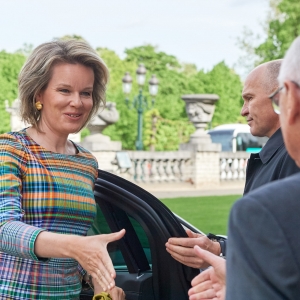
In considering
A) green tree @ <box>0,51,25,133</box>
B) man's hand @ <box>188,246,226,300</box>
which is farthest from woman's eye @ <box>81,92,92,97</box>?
green tree @ <box>0,51,25,133</box>

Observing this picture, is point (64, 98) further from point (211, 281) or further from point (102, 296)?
point (211, 281)

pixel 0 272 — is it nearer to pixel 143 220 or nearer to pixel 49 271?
pixel 49 271

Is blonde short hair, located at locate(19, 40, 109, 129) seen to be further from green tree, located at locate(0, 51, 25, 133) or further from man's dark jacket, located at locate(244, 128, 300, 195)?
green tree, located at locate(0, 51, 25, 133)

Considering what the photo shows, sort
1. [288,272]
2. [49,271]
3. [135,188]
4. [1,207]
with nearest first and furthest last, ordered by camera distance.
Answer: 1. [288,272]
2. [1,207]
3. [49,271]
4. [135,188]

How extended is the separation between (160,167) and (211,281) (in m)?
21.7

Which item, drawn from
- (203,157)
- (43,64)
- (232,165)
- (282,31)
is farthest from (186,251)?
(282,31)

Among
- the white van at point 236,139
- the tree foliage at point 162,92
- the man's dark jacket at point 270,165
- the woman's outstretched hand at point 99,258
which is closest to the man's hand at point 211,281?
the woman's outstretched hand at point 99,258

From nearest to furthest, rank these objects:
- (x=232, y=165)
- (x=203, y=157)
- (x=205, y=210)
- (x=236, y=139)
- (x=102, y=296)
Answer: (x=102, y=296)
(x=205, y=210)
(x=203, y=157)
(x=232, y=165)
(x=236, y=139)

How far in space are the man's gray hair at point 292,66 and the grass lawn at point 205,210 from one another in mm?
10205

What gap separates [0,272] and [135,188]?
0.68 meters

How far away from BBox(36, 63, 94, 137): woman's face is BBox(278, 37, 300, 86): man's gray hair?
1.46 meters

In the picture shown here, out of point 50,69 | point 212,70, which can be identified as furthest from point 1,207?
point 212,70

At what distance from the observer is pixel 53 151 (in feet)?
8.41

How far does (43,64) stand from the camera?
8.40 ft
